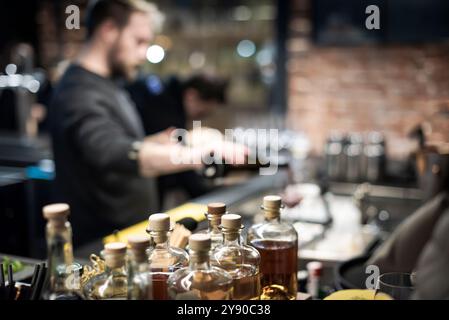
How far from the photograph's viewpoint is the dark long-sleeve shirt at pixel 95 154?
7.93 feet

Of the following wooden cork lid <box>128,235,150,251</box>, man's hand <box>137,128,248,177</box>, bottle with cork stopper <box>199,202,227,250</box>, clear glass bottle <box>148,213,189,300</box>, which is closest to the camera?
wooden cork lid <box>128,235,150,251</box>

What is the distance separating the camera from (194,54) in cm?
534

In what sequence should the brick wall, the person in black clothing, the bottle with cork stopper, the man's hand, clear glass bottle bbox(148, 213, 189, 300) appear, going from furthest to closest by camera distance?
1. the brick wall
2. the person in black clothing
3. the man's hand
4. the bottle with cork stopper
5. clear glass bottle bbox(148, 213, 189, 300)

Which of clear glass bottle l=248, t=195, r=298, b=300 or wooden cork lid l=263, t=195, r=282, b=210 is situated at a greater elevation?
wooden cork lid l=263, t=195, r=282, b=210

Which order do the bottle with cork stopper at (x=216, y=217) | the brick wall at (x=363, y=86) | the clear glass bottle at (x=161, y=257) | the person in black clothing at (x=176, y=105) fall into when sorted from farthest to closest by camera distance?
the brick wall at (x=363, y=86) < the person in black clothing at (x=176, y=105) < the bottle with cork stopper at (x=216, y=217) < the clear glass bottle at (x=161, y=257)

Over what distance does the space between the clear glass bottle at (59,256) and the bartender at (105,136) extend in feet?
5.12

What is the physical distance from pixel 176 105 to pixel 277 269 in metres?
2.66

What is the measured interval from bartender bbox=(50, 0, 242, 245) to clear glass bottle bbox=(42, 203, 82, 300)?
1.56 metres

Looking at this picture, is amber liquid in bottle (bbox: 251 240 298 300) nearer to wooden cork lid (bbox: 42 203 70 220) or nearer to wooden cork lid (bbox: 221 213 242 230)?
wooden cork lid (bbox: 221 213 242 230)

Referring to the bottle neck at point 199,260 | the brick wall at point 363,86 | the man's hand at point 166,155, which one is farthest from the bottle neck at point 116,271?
the brick wall at point 363,86

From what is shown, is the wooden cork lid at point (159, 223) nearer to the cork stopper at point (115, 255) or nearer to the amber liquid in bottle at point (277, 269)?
the cork stopper at point (115, 255)

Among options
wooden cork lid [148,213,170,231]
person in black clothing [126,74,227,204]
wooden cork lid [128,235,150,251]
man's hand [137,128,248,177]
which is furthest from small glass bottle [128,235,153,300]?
person in black clothing [126,74,227,204]

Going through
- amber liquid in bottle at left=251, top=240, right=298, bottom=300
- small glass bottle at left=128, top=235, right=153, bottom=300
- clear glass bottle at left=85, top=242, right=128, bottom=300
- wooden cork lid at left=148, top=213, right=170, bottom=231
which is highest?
wooden cork lid at left=148, top=213, right=170, bottom=231

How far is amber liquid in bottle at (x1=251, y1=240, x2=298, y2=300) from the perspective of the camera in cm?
102
